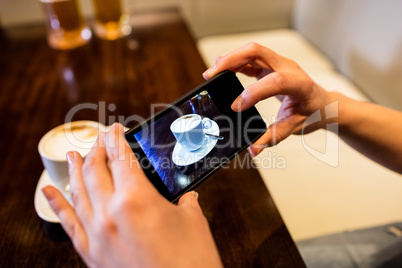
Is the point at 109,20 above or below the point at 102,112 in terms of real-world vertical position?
above

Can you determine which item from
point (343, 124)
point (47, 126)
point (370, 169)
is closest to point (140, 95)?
point (47, 126)

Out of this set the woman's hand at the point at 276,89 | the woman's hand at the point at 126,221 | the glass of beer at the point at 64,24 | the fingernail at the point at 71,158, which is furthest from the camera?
the glass of beer at the point at 64,24

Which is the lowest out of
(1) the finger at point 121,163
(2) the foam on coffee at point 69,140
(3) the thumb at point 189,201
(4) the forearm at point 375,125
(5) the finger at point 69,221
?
(4) the forearm at point 375,125

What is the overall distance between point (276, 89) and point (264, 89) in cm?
3

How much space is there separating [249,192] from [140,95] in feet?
1.43

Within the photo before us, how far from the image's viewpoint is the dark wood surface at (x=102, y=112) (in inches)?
18.8

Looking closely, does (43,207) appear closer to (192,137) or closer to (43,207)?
(43,207)

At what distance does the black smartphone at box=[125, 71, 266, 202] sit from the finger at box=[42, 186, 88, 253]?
0.37 ft

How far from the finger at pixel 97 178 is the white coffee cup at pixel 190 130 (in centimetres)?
14

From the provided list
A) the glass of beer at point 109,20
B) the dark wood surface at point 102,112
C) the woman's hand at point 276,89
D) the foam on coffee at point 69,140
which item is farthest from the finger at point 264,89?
the glass of beer at point 109,20

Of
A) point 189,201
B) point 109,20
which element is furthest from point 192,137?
point 109,20

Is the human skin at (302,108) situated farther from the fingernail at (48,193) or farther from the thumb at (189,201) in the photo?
the fingernail at (48,193)

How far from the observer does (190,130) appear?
514 millimetres

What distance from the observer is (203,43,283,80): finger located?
1.77 ft
